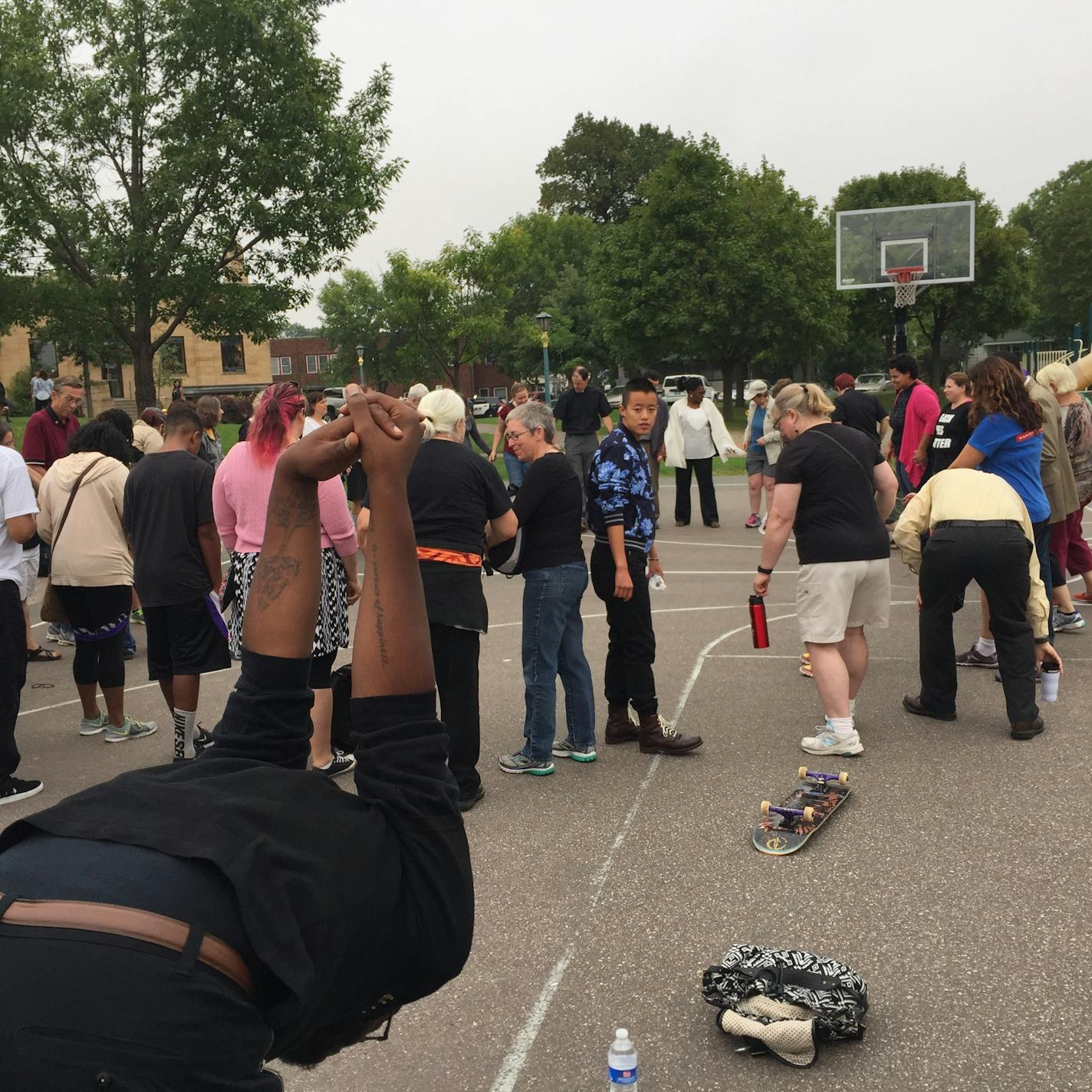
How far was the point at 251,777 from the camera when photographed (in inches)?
59.9

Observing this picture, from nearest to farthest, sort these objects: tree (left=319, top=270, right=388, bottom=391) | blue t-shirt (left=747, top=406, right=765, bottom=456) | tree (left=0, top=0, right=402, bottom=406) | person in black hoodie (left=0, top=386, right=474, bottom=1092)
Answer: person in black hoodie (left=0, top=386, right=474, bottom=1092) → blue t-shirt (left=747, top=406, right=765, bottom=456) → tree (left=0, top=0, right=402, bottom=406) → tree (left=319, top=270, right=388, bottom=391)

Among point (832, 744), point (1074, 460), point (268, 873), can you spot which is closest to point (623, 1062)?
point (268, 873)

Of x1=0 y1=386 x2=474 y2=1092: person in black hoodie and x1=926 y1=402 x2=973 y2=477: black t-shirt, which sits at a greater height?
x1=926 y1=402 x2=973 y2=477: black t-shirt

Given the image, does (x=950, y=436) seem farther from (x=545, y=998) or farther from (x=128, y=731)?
(x=545, y=998)

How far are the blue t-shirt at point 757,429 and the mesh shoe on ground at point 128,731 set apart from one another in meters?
9.26

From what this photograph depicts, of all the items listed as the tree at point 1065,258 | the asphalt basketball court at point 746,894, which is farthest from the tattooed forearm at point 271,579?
the tree at point 1065,258

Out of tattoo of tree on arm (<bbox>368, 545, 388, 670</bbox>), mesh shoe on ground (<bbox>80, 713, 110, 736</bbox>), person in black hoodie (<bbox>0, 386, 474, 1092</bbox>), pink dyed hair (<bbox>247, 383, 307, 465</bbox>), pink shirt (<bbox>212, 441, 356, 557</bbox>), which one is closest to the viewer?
person in black hoodie (<bbox>0, 386, 474, 1092</bbox>)

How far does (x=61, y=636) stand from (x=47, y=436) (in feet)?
8.16

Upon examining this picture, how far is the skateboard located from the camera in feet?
16.7

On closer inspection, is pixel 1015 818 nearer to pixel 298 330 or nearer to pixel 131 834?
pixel 131 834

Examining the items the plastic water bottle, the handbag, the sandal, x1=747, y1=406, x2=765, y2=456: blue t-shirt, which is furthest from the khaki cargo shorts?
x1=747, y1=406, x2=765, y2=456: blue t-shirt

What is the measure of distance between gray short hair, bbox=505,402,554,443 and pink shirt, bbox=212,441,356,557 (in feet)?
3.47

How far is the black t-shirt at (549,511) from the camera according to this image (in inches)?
241

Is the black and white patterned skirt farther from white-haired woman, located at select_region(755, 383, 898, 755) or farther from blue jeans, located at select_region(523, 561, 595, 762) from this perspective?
white-haired woman, located at select_region(755, 383, 898, 755)
